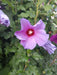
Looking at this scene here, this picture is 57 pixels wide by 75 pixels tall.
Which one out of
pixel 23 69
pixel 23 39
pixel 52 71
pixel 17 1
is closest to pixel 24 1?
pixel 17 1

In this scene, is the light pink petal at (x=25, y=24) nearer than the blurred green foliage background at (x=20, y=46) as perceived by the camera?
Yes

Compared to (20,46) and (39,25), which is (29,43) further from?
(20,46)

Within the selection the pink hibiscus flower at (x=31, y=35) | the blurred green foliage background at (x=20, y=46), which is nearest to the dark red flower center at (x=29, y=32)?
the pink hibiscus flower at (x=31, y=35)

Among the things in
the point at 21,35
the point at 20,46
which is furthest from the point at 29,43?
the point at 20,46

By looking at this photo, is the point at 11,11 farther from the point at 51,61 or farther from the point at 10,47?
the point at 51,61

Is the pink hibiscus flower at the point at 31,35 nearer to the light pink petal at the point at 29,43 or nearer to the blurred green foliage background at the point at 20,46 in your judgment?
the light pink petal at the point at 29,43
